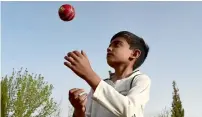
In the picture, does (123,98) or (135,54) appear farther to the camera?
(135,54)

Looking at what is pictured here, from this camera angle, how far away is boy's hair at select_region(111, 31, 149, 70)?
9.87 feet

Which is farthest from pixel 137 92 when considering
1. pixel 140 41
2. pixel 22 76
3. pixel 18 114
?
pixel 22 76

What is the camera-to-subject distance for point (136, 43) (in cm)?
307

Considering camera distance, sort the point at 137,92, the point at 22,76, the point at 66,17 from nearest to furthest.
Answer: the point at 137,92
the point at 66,17
the point at 22,76

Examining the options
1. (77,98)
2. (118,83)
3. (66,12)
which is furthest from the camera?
(66,12)

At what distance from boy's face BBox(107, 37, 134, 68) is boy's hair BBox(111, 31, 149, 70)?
2.1 inches

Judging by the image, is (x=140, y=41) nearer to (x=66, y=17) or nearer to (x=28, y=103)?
(x=66, y=17)

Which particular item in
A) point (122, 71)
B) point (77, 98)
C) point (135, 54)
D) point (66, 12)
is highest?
point (66, 12)

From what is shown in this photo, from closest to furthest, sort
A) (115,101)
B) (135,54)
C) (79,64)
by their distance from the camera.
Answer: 1. (79,64)
2. (115,101)
3. (135,54)

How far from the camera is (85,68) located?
2.07 meters

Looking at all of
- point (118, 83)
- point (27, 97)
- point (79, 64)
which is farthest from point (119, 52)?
point (27, 97)

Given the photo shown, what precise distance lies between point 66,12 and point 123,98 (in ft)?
6.95

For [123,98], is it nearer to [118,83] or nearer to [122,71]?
[118,83]

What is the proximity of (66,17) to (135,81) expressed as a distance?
73.9 inches
